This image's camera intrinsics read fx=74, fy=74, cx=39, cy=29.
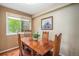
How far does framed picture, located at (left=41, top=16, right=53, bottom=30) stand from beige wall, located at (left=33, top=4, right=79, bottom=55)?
0.16ft

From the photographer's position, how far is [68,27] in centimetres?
114

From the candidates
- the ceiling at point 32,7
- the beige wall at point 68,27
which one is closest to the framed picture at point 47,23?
the beige wall at point 68,27

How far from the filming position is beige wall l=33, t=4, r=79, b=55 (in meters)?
1.12

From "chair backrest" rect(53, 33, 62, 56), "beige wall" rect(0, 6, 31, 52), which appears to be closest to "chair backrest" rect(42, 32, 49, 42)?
"chair backrest" rect(53, 33, 62, 56)

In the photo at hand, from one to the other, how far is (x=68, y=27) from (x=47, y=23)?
332mm

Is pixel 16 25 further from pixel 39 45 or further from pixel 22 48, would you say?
pixel 39 45

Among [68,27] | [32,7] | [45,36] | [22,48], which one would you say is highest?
[32,7]

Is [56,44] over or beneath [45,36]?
beneath

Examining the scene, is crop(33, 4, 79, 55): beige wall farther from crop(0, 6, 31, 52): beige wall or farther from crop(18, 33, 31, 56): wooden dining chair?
crop(0, 6, 31, 52): beige wall

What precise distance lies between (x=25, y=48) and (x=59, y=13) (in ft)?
2.73

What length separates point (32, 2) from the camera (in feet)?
3.73

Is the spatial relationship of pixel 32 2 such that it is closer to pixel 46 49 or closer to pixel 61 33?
pixel 61 33

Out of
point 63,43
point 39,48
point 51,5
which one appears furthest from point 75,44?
point 51,5

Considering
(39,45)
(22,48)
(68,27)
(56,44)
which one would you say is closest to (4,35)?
(22,48)
